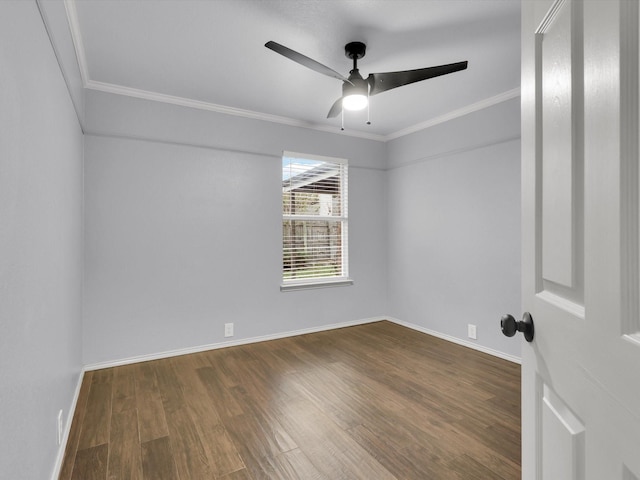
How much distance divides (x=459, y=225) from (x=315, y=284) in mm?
1776

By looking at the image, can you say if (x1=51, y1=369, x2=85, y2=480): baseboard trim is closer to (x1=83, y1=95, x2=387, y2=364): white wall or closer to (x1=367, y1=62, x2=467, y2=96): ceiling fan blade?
(x1=83, y1=95, x2=387, y2=364): white wall

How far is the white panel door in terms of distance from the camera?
505 millimetres

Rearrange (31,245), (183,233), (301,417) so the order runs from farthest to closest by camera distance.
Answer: (183,233)
(301,417)
(31,245)

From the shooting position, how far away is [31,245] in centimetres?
135

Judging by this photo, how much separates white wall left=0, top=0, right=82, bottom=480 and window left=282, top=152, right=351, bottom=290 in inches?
91.8

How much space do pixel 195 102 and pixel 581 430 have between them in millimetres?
3768

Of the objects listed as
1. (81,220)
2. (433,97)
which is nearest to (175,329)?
(81,220)

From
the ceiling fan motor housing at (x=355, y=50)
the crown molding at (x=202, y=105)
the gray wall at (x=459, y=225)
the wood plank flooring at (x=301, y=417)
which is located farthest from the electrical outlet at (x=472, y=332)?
the ceiling fan motor housing at (x=355, y=50)

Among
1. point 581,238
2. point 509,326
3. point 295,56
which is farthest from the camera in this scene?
point 295,56

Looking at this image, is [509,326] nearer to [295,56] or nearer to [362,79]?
[295,56]

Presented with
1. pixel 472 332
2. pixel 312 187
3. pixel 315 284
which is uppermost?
pixel 312 187

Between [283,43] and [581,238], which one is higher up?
[283,43]

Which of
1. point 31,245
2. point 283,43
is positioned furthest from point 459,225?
point 31,245

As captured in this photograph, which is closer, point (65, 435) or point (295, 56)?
point (65, 435)
